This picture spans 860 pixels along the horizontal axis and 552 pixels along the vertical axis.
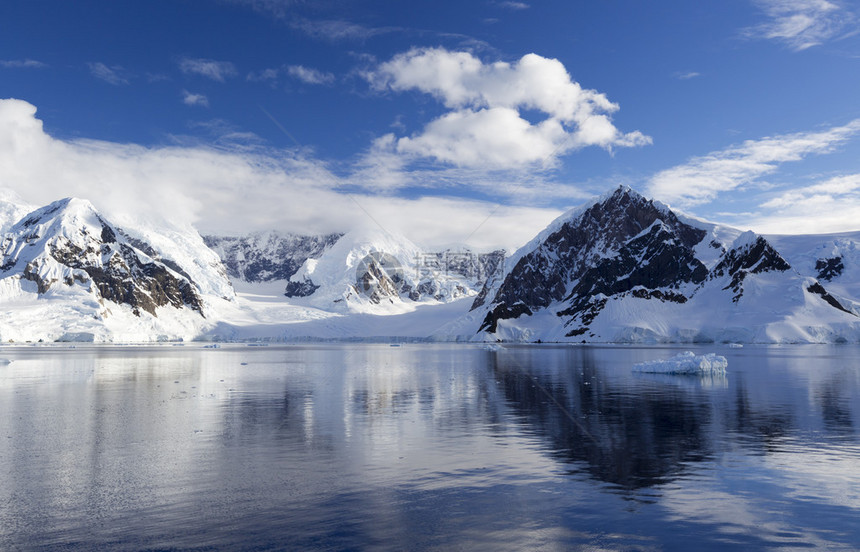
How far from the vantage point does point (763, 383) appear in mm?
60312

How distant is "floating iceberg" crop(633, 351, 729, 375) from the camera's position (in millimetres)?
71419

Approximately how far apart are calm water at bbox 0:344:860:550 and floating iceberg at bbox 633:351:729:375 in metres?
23.1

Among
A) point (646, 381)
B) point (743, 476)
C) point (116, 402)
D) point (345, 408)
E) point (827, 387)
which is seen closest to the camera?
point (743, 476)

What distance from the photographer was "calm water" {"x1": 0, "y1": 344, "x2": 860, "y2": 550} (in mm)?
16734

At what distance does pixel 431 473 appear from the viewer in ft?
78.0

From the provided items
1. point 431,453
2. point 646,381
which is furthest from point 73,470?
point 646,381

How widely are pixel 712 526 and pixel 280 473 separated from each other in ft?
49.1

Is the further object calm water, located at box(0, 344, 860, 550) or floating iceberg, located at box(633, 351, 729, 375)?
floating iceberg, located at box(633, 351, 729, 375)

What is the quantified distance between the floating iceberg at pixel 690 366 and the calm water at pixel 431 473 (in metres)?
23.1

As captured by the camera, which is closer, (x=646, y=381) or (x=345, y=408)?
(x=345, y=408)

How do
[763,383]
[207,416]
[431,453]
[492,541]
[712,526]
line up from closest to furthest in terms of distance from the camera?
[492,541] → [712,526] → [431,453] → [207,416] → [763,383]

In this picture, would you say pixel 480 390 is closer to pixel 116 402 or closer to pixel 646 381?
pixel 646 381

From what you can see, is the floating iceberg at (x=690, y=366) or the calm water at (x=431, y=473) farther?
the floating iceberg at (x=690, y=366)

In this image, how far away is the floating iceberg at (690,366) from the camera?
71.4 meters
